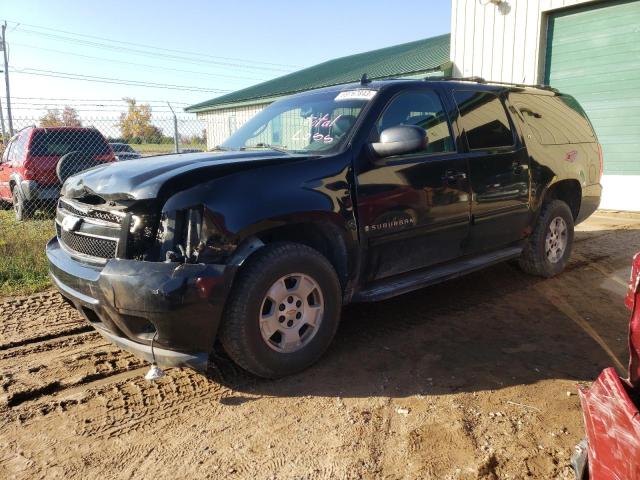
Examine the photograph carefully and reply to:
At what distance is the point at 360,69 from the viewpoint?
19.8 metres

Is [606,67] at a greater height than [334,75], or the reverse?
[334,75]

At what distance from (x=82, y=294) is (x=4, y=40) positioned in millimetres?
35979

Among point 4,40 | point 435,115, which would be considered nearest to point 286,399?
point 435,115

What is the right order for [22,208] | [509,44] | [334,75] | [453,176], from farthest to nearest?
[334,75] → [509,44] → [22,208] → [453,176]

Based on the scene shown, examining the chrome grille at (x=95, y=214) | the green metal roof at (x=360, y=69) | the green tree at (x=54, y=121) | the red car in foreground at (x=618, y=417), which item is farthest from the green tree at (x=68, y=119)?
the red car in foreground at (x=618, y=417)

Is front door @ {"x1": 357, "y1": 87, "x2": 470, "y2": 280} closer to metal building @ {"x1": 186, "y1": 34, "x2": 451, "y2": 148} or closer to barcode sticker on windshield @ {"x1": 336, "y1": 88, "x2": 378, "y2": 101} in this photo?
barcode sticker on windshield @ {"x1": 336, "y1": 88, "x2": 378, "y2": 101}

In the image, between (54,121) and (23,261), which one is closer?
(23,261)

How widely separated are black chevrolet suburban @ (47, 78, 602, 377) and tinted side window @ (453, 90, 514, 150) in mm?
14

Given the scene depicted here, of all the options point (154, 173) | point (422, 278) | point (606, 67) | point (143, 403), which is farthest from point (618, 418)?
point (606, 67)

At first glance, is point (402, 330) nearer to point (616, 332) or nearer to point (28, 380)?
point (616, 332)

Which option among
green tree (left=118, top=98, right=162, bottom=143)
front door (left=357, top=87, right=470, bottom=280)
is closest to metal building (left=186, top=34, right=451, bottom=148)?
green tree (left=118, top=98, right=162, bottom=143)

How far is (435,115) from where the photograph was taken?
164 inches

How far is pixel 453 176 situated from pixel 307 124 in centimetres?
125

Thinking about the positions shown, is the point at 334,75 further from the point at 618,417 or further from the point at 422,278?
the point at 618,417
